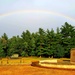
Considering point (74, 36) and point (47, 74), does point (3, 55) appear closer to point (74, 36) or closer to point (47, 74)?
point (74, 36)

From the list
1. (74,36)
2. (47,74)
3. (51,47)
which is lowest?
(47,74)

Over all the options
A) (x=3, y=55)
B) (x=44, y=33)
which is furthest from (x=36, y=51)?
(x=3, y=55)

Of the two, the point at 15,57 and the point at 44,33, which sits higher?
the point at 44,33

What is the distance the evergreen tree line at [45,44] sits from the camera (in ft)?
178

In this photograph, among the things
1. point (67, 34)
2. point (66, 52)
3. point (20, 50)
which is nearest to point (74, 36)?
point (67, 34)

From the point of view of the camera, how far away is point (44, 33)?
193ft

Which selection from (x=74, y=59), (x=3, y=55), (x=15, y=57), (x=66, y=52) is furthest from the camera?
(x=3, y=55)

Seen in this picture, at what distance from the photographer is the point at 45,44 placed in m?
56.1

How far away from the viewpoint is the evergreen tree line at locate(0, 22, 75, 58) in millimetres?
54359

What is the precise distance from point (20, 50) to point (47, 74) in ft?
132

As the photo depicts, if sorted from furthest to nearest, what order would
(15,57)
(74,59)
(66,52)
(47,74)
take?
(66,52), (15,57), (74,59), (47,74)

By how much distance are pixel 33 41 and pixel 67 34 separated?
37.2 ft

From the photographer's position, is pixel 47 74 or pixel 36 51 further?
pixel 36 51

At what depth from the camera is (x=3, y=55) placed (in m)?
57.6
